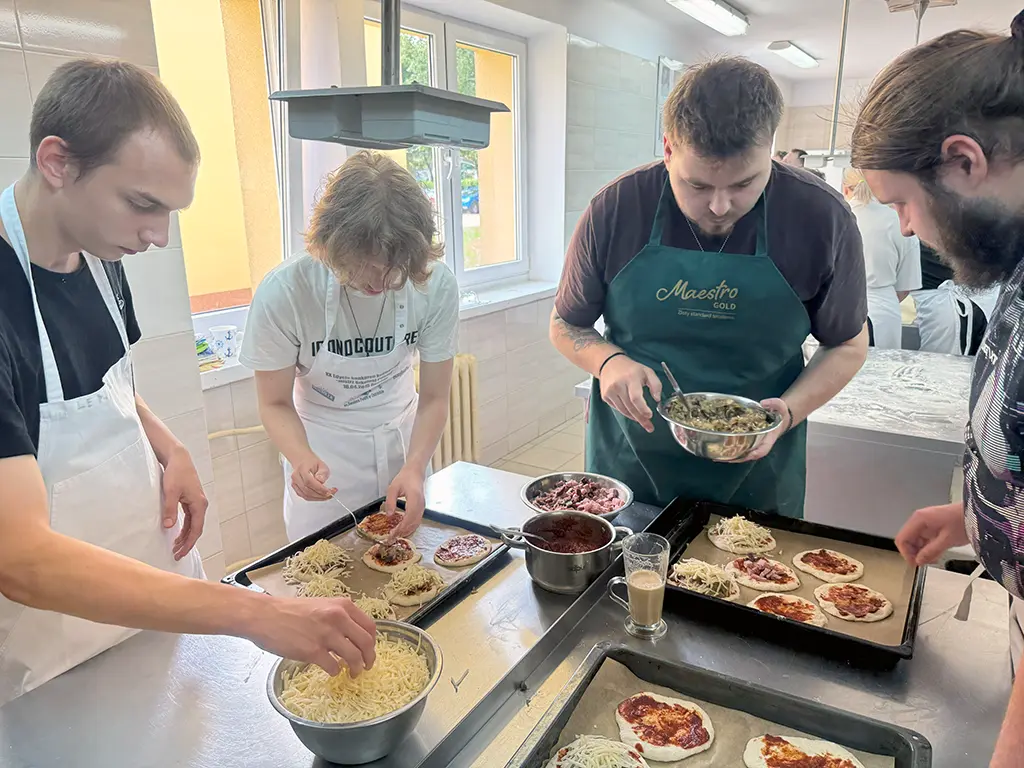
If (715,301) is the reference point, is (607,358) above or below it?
below

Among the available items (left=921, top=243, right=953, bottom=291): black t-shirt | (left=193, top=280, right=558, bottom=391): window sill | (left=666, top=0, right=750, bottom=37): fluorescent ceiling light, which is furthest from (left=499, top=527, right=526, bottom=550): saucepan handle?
(left=666, top=0, right=750, bottom=37): fluorescent ceiling light

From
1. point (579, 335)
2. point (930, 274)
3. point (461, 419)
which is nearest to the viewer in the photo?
point (579, 335)

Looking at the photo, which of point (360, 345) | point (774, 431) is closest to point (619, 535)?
point (774, 431)

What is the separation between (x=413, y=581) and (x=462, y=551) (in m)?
0.19

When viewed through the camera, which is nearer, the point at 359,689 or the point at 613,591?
the point at 359,689

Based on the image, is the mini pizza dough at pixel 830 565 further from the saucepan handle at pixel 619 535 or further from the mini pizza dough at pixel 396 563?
the mini pizza dough at pixel 396 563

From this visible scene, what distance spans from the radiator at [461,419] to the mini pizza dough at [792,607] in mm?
2600

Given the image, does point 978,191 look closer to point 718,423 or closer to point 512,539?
point 718,423

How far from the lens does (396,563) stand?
175 cm

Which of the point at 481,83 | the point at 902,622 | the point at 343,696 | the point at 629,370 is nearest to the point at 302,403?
the point at 629,370

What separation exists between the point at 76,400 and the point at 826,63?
32.5 ft

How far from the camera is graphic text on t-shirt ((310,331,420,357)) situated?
6.63 ft

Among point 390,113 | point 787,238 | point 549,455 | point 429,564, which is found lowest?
point 549,455

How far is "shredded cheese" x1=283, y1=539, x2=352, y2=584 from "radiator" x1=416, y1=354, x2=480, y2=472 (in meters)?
2.22
